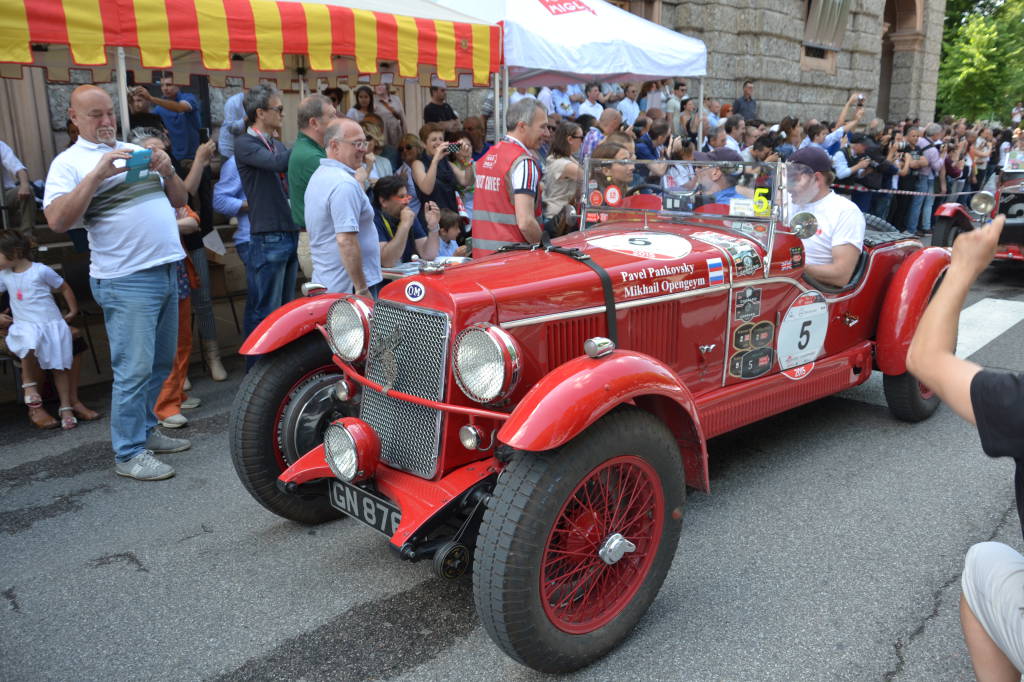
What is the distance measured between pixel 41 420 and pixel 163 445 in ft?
3.53

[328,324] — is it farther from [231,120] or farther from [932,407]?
[231,120]

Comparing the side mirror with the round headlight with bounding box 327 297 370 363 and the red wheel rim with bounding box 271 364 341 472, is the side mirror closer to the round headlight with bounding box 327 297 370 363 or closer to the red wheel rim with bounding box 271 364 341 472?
the round headlight with bounding box 327 297 370 363

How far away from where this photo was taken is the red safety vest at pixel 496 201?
5.05 meters

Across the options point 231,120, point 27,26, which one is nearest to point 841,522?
point 27,26

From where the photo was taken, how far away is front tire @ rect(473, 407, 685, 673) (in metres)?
2.35

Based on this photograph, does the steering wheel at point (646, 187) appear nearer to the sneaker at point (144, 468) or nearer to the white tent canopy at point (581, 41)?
the sneaker at point (144, 468)

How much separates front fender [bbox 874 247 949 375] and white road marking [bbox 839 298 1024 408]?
71cm

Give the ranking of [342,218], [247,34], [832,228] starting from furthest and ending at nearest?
[247,34], [832,228], [342,218]

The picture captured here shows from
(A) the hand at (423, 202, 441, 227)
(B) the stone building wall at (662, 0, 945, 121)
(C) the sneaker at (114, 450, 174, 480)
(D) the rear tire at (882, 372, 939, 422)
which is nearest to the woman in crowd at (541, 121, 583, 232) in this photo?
(A) the hand at (423, 202, 441, 227)

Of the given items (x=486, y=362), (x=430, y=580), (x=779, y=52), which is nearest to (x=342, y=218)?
(x=486, y=362)

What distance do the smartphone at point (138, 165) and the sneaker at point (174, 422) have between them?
62.5 inches

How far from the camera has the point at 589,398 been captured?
245 centimetres

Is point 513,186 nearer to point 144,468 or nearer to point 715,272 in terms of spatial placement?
point 715,272

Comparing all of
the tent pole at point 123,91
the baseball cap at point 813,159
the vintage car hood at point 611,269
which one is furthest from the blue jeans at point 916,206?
the tent pole at point 123,91
